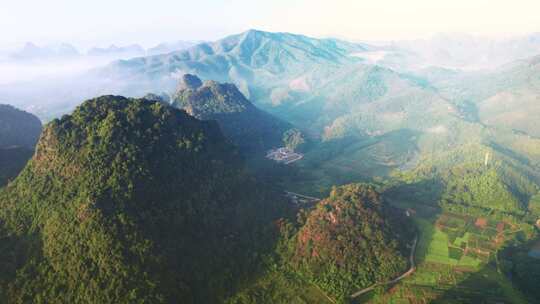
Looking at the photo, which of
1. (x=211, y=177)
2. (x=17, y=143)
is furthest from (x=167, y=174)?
(x=17, y=143)

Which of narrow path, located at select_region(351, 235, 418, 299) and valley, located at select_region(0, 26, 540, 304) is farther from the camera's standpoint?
narrow path, located at select_region(351, 235, 418, 299)

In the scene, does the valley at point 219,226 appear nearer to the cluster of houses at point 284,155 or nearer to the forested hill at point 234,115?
the cluster of houses at point 284,155

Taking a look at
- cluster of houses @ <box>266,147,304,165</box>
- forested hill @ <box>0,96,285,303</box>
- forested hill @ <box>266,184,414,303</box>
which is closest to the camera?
forested hill @ <box>0,96,285,303</box>

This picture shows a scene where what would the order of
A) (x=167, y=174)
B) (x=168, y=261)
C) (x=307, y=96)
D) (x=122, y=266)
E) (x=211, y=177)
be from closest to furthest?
(x=122, y=266)
(x=168, y=261)
(x=167, y=174)
(x=211, y=177)
(x=307, y=96)

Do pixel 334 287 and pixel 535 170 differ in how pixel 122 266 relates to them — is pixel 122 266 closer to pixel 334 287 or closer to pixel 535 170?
pixel 334 287

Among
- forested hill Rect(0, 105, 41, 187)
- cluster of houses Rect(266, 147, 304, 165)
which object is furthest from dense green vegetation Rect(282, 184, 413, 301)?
forested hill Rect(0, 105, 41, 187)

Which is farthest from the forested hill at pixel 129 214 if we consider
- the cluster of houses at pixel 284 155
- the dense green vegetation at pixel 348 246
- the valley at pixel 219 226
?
the cluster of houses at pixel 284 155

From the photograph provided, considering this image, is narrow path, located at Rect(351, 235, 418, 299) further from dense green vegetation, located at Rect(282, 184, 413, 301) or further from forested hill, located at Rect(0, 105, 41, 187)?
forested hill, located at Rect(0, 105, 41, 187)
